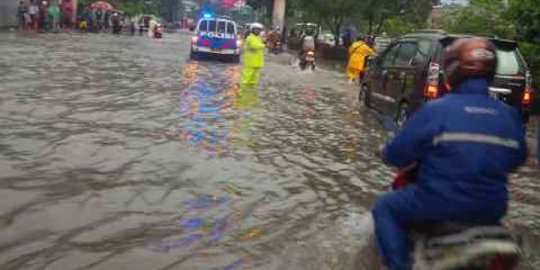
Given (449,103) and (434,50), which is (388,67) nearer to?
(434,50)

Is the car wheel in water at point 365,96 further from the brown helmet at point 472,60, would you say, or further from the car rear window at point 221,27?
the car rear window at point 221,27

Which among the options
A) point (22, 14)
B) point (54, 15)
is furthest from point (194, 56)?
point (54, 15)

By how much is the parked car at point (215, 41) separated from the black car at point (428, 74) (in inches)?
616

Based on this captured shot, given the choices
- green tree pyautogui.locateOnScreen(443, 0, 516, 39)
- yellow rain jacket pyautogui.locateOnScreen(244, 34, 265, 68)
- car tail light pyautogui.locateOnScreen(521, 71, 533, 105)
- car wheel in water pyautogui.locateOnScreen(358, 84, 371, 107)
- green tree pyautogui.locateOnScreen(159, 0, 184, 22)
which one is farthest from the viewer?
green tree pyautogui.locateOnScreen(159, 0, 184, 22)

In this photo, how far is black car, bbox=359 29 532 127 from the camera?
11109 mm

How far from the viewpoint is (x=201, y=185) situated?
7684mm

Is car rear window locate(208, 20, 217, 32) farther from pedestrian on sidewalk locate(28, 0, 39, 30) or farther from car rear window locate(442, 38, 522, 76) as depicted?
car rear window locate(442, 38, 522, 76)

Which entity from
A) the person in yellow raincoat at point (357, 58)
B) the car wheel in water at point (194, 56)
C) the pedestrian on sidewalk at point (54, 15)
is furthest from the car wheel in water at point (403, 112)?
the pedestrian on sidewalk at point (54, 15)

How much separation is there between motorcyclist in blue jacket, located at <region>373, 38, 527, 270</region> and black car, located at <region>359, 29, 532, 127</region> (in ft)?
22.7

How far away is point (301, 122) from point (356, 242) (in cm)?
694

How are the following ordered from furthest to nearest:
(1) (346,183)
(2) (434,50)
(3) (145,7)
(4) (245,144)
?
(3) (145,7) → (2) (434,50) → (4) (245,144) → (1) (346,183)

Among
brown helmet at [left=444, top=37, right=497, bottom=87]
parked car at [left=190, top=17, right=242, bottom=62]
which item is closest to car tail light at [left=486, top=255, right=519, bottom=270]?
brown helmet at [left=444, top=37, right=497, bottom=87]

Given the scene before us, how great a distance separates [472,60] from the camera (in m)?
3.59

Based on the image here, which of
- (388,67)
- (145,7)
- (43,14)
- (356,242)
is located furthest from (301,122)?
(145,7)
